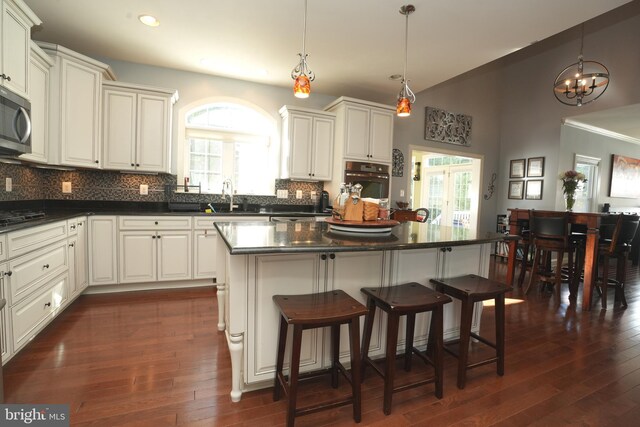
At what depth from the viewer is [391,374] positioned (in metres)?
1.61

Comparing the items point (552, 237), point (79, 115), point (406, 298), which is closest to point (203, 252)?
point (79, 115)

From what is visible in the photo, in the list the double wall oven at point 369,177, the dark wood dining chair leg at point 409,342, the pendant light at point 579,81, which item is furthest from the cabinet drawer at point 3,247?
the pendant light at point 579,81

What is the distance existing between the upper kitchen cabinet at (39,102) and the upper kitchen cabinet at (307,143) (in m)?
2.44

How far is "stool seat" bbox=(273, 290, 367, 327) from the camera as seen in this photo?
1.41 meters

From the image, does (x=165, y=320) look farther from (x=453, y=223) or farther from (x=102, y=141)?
(x=453, y=223)

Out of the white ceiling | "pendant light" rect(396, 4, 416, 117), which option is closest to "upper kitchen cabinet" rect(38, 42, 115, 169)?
the white ceiling

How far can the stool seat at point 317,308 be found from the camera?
4.62ft

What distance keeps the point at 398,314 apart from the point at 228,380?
1.12 meters

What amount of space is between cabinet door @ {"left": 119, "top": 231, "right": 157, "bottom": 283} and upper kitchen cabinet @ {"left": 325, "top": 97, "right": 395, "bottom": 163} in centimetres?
258

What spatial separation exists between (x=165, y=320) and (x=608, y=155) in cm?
819

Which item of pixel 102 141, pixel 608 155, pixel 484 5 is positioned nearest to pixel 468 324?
pixel 484 5

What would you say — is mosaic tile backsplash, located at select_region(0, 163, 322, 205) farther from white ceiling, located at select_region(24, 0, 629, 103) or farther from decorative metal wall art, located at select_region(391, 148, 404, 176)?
decorative metal wall art, located at select_region(391, 148, 404, 176)

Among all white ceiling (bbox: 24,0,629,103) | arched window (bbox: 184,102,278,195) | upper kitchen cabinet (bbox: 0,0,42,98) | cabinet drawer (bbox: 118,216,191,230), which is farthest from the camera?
arched window (bbox: 184,102,278,195)

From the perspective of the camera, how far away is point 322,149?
14.1 ft
